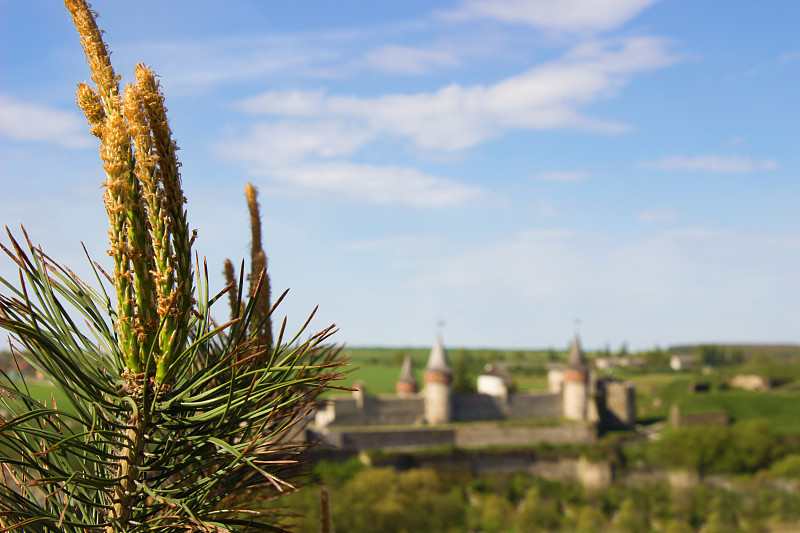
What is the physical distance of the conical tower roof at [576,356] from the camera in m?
43.6

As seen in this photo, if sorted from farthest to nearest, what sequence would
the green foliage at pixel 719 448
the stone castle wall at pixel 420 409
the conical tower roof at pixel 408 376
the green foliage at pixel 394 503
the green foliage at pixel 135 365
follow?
the conical tower roof at pixel 408 376 → the green foliage at pixel 719 448 → the stone castle wall at pixel 420 409 → the green foliage at pixel 394 503 → the green foliage at pixel 135 365

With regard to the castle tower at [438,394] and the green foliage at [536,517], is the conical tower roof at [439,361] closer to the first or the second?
the castle tower at [438,394]

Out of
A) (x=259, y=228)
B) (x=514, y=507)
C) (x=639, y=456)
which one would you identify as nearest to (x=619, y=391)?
(x=639, y=456)

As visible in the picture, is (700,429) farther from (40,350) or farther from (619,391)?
(40,350)

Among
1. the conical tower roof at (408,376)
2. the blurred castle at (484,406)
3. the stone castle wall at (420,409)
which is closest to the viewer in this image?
the stone castle wall at (420,409)

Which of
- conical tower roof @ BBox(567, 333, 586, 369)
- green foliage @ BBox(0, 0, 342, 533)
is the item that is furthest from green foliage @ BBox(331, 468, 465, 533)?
green foliage @ BBox(0, 0, 342, 533)

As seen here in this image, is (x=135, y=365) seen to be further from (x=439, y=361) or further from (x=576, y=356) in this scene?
(x=576, y=356)

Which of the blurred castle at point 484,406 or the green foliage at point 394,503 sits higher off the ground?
the blurred castle at point 484,406

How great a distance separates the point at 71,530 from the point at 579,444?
41.2 metres

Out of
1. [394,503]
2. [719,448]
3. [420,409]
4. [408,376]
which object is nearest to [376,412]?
[420,409]

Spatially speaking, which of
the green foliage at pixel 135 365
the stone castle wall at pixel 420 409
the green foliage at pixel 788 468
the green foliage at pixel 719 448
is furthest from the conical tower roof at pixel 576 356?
the green foliage at pixel 135 365

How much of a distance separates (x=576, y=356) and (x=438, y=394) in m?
9.53

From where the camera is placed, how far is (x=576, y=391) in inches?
1703

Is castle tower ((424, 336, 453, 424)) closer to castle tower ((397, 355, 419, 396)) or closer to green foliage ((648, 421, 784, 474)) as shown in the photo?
castle tower ((397, 355, 419, 396))
